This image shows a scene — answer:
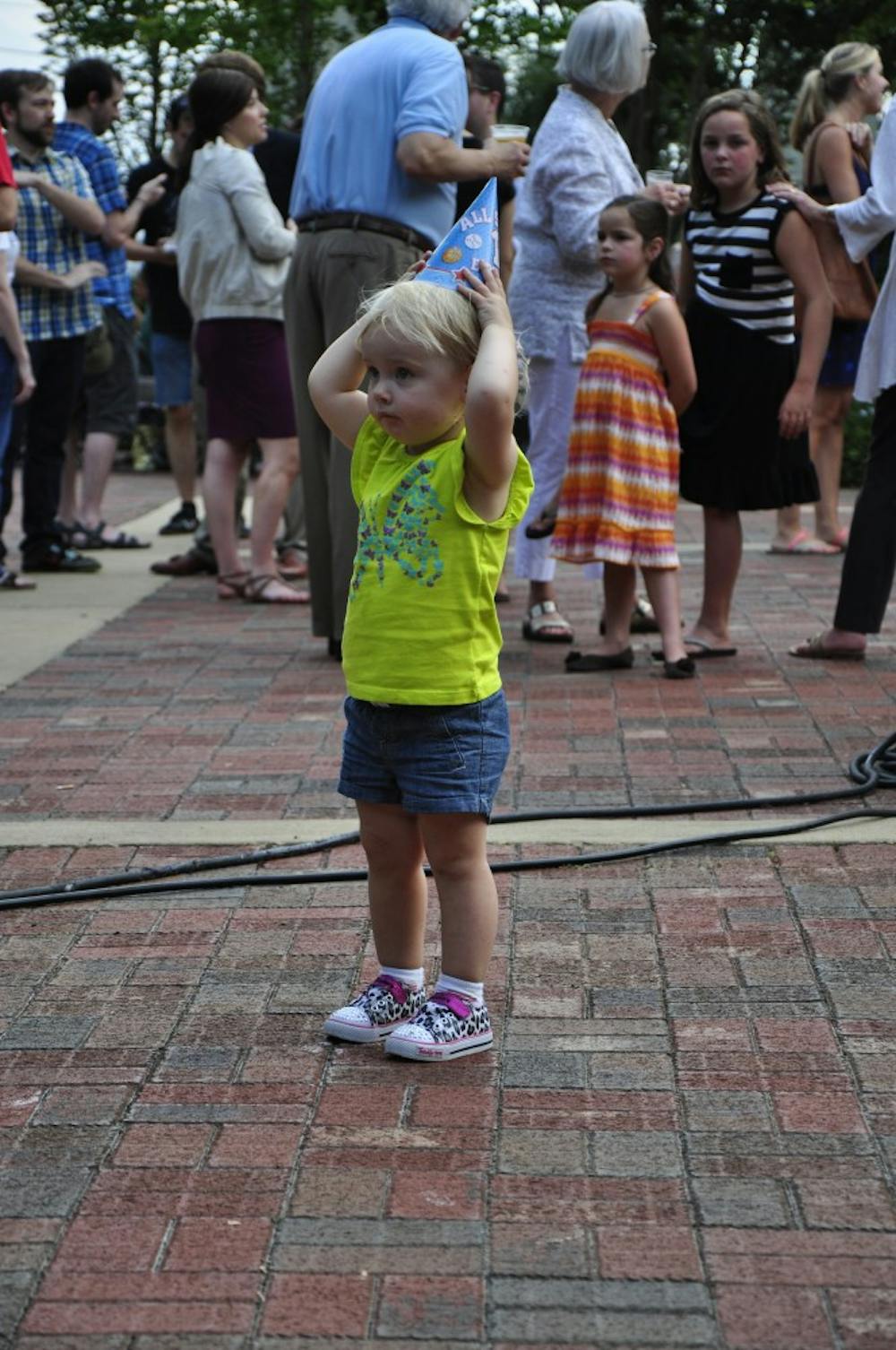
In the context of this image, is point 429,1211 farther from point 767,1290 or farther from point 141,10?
point 141,10

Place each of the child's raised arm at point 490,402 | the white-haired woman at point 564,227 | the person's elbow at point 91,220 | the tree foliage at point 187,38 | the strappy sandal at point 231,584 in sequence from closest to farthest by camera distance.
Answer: the child's raised arm at point 490,402
the white-haired woman at point 564,227
the strappy sandal at point 231,584
the person's elbow at point 91,220
the tree foliage at point 187,38

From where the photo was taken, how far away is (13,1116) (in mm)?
3123

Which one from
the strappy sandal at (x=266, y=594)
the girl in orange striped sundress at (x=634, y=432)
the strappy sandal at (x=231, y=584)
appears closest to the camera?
the girl in orange striped sundress at (x=634, y=432)

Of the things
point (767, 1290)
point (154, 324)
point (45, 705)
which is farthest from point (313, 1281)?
point (154, 324)

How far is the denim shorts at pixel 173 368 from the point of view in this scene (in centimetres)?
1057

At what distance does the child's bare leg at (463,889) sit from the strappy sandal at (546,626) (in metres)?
4.17

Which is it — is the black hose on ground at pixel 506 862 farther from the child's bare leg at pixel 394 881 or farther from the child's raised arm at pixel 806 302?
the child's raised arm at pixel 806 302

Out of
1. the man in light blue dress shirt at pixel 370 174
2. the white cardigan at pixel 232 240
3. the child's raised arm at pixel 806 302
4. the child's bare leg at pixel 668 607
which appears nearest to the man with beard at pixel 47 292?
the white cardigan at pixel 232 240

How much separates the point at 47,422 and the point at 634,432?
372cm

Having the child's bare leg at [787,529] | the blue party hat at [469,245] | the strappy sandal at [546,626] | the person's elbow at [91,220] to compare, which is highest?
the blue party hat at [469,245]

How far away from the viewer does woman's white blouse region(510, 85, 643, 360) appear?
741cm

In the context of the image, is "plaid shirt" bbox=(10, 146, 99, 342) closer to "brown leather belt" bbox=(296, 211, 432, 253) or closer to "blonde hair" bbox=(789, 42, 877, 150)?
"brown leather belt" bbox=(296, 211, 432, 253)

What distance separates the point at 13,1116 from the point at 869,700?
3.86m

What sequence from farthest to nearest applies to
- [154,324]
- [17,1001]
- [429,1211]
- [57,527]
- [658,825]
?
[154,324], [57,527], [658,825], [17,1001], [429,1211]
